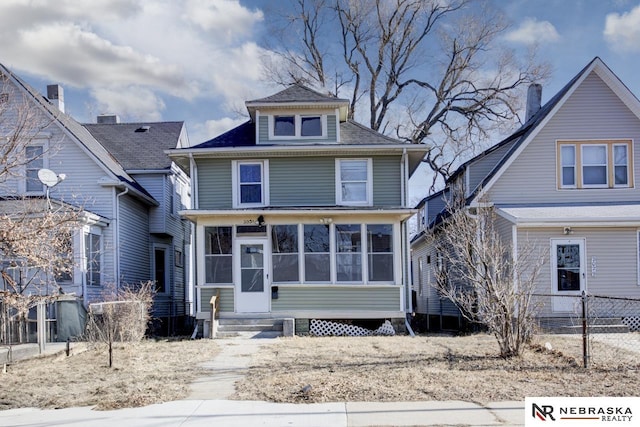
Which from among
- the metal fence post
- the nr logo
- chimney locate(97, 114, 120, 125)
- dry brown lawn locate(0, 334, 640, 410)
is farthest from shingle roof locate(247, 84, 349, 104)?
the nr logo

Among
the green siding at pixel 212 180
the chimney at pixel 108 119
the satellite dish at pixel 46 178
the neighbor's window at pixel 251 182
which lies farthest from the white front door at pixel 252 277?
the chimney at pixel 108 119

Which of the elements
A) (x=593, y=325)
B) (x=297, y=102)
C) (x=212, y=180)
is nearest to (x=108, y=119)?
(x=212, y=180)

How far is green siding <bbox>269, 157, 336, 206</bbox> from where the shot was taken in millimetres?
17359

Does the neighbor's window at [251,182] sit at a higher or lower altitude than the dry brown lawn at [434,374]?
higher

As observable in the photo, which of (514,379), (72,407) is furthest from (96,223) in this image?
(514,379)

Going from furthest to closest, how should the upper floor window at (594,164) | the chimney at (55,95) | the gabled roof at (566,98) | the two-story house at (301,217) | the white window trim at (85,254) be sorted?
the chimney at (55,95) < the upper floor window at (594,164) < the gabled roof at (566,98) < the two-story house at (301,217) < the white window trim at (85,254)

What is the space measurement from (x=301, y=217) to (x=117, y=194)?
244 inches

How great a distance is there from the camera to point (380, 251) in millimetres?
16859

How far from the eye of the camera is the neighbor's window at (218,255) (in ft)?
55.1

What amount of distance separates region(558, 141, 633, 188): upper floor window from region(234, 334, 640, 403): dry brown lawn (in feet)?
20.9

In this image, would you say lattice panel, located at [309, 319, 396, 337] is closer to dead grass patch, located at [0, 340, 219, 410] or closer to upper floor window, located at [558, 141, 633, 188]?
dead grass patch, located at [0, 340, 219, 410]

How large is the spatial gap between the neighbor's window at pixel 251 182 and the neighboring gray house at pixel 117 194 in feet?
12.1

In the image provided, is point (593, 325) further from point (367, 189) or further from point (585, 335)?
point (367, 189)

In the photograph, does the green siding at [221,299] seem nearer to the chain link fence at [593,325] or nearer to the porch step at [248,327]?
the porch step at [248,327]
